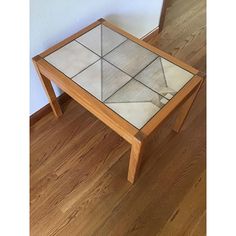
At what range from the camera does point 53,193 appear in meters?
1.13

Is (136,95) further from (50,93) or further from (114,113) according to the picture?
(50,93)

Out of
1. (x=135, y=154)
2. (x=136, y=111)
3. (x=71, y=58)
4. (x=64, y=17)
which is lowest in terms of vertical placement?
(x=135, y=154)

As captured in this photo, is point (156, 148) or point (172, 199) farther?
point (156, 148)

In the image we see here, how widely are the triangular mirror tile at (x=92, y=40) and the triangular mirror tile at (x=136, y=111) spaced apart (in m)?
0.31

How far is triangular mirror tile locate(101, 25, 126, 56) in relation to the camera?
111 centimetres

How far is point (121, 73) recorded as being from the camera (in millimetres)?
1022

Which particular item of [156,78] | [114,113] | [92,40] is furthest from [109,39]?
[114,113]

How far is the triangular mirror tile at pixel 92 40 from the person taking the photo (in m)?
1.10

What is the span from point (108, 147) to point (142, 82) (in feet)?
1.46

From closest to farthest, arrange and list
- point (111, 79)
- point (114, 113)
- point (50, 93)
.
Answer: point (114, 113) → point (111, 79) → point (50, 93)

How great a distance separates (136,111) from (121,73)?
21 centimetres

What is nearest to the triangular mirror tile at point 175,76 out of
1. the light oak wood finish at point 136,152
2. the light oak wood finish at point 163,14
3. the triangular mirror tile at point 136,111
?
the triangular mirror tile at point 136,111
